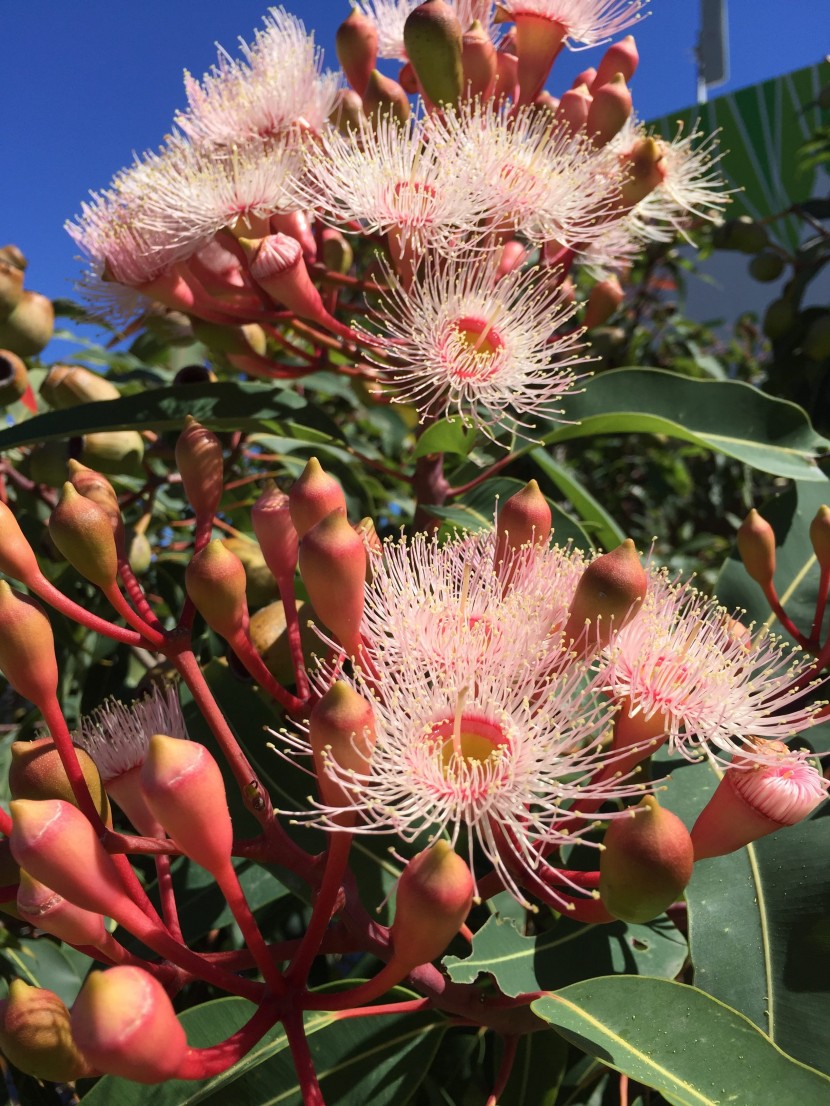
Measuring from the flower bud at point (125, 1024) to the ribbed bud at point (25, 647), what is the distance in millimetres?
255

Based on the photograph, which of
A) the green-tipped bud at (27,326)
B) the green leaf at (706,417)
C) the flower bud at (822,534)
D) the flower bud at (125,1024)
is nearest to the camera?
the flower bud at (125,1024)

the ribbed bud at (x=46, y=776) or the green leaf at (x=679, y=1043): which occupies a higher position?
the ribbed bud at (x=46, y=776)

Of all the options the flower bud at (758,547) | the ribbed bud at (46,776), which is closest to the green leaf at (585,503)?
the flower bud at (758,547)

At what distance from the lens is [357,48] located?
127 cm

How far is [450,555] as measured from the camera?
2.77ft

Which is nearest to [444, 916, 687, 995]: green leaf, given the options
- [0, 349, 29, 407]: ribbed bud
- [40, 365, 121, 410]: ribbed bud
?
[40, 365, 121, 410]: ribbed bud

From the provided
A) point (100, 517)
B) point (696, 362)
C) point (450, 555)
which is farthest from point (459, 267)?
point (696, 362)

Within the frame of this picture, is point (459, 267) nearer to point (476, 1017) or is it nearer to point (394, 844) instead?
point (394, 844)

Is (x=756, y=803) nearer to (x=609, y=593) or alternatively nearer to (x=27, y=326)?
(x=609, y=593)

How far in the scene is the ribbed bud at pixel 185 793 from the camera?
Answer: 58cm

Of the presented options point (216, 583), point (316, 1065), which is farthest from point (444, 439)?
point (316, 1065)

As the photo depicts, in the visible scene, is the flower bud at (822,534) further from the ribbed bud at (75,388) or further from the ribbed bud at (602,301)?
the ribbed bud at (75,388)

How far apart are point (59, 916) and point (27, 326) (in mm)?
1190

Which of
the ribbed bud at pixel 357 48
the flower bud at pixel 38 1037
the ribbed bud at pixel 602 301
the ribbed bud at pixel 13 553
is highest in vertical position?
the ribbed bud at pixel 357 48
